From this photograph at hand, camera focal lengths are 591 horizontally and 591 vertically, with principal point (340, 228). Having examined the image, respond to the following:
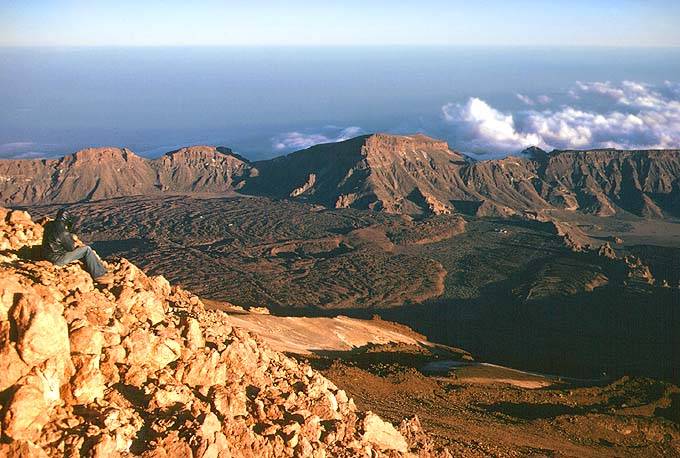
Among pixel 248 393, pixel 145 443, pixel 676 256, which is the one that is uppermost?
pixel 145 443

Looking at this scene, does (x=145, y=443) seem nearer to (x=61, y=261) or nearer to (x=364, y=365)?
(x=61, y=261)

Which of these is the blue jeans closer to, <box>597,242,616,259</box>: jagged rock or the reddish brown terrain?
the reddish brown terrain

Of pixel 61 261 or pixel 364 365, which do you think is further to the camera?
pixel 364 365

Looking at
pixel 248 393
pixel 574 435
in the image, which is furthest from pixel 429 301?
pixel 248 393

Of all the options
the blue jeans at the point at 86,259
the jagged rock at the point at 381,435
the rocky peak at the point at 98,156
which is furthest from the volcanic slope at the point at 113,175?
the jagged rock at the point at 381,435

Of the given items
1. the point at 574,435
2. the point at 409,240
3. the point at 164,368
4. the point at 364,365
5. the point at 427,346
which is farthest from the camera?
the point at 409,240

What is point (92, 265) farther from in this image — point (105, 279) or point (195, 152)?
point (195, 152)
